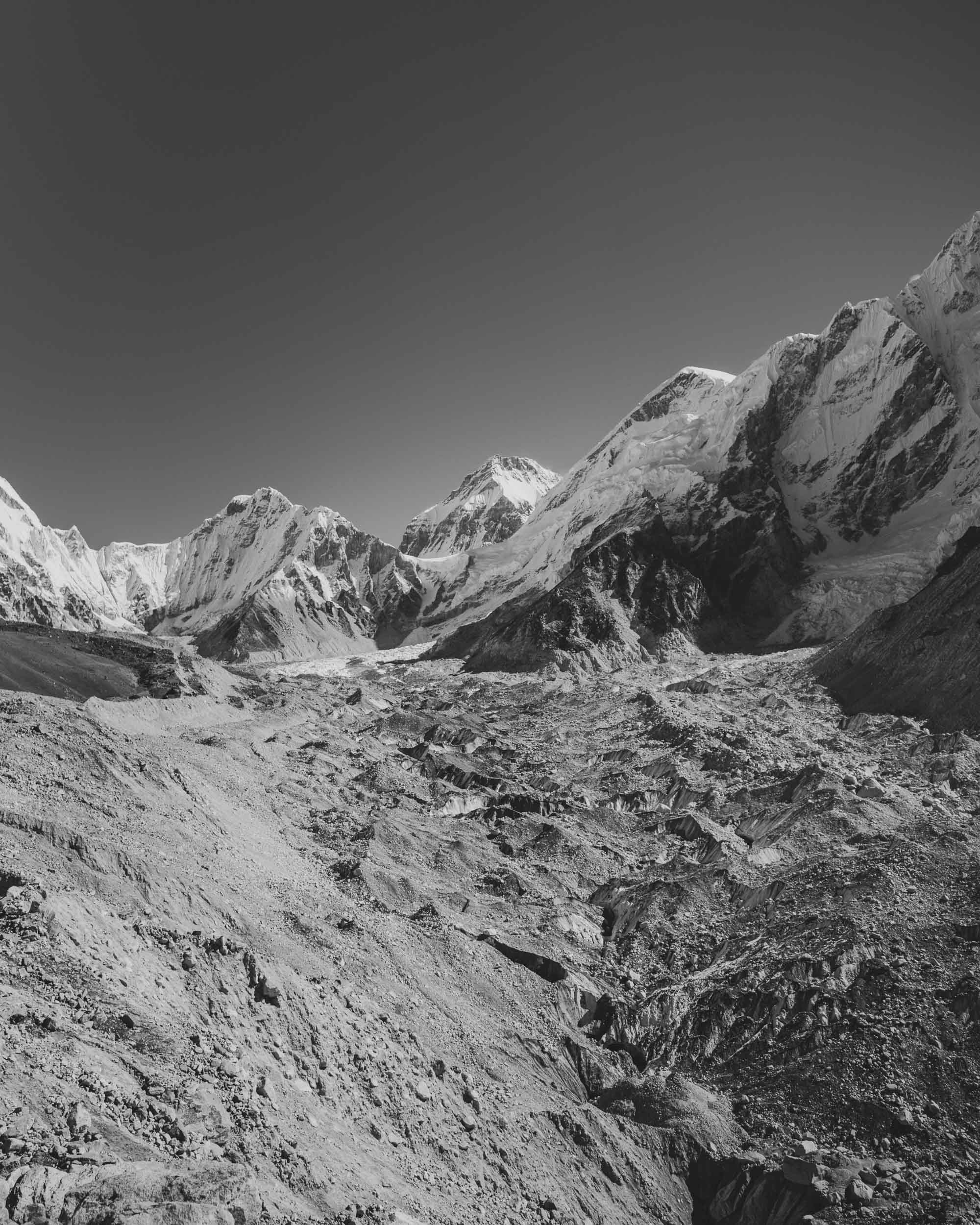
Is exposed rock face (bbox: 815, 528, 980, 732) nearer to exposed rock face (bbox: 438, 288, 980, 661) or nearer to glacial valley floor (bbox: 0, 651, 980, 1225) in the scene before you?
glacial valley floor (bbox: 0, 651, 980, 1225)

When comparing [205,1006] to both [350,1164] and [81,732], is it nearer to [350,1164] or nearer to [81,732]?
[350,1164]

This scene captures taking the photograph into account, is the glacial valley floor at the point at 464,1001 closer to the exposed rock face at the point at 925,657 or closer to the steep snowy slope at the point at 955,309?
Answer: the exposed rock face at the point at 925,657

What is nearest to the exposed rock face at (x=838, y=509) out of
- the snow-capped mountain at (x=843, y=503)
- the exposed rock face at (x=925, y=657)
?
the snow-capped mountain at (x=843, y=503)

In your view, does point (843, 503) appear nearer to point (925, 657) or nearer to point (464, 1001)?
point (925, 657)

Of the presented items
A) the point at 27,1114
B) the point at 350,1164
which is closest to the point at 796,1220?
the point at 350,1164

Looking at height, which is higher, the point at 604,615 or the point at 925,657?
the point at 604,615

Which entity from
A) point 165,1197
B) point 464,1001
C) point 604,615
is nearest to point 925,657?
point 464,1001

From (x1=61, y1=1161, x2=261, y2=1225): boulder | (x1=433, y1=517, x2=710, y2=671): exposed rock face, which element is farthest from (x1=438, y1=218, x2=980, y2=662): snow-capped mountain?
(x1=61, y1=1161, x2=261, y2=1225): boulder

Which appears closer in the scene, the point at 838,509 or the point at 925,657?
the point at 925,657
